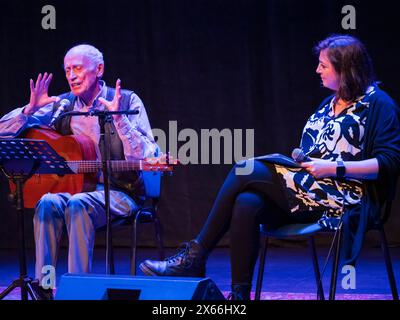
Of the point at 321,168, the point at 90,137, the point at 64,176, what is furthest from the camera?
the point at 90,137

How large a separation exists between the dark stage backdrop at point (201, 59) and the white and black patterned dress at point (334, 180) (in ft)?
7.35

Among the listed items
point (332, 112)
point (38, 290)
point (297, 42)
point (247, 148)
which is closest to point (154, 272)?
point (38, 290)

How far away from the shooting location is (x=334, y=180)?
3.03m

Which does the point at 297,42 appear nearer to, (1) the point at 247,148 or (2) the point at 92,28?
(1) the point at 247,148

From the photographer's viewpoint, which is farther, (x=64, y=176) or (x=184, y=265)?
(x=64, y=176)

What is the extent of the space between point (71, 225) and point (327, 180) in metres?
1.29

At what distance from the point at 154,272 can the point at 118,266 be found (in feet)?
6.30

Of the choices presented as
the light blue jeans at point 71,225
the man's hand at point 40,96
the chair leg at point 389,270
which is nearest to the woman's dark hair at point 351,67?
the chair leg at point 389,270

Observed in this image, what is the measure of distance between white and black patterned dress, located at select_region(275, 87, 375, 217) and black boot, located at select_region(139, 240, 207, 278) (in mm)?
480

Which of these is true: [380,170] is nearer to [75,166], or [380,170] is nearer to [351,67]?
[351,67]

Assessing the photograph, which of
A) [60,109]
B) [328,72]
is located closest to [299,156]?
[328,72]

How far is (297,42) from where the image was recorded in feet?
17.4

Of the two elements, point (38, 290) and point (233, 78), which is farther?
point (233, 78)

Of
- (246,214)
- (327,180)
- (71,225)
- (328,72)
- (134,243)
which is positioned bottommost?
(134,243)
